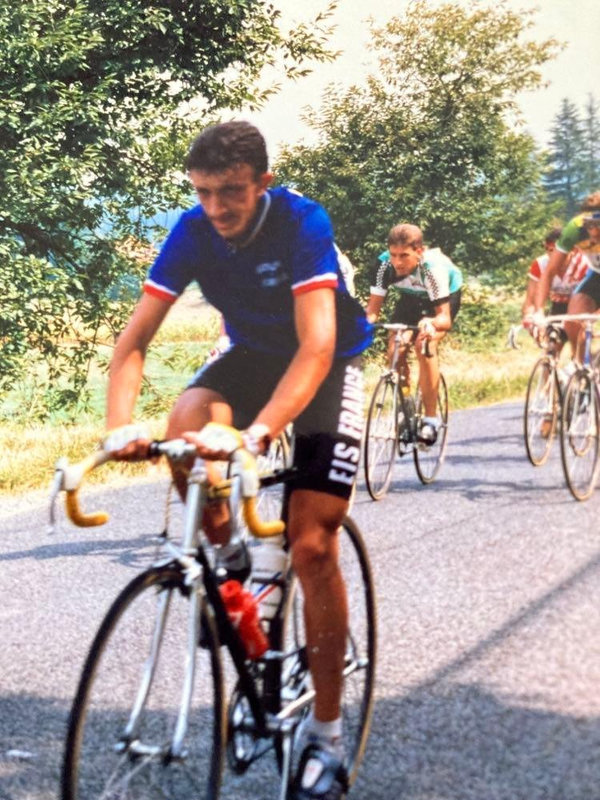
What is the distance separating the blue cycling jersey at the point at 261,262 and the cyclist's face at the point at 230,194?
60 millimetres

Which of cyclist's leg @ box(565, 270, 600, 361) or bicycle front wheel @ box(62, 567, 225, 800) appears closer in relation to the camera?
bicycle front wheel @ box(62, 567, 225, 800)

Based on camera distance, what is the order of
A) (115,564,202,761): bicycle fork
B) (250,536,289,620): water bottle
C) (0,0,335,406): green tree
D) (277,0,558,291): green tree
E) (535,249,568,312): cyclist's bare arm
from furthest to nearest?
(277,0,558,291): green tree < (0,0,335,406): green tree < (535,249,568,312): cyclist's bare arm < (250,536,289,620): water bottle < (115,564,202,761): bicycle fork

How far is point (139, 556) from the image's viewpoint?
6703mm

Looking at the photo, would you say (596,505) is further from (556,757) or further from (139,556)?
(556,757)

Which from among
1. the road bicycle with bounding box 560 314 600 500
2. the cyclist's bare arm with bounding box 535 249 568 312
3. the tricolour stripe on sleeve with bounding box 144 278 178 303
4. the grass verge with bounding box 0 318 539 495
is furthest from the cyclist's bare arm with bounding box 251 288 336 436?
the grass verge with bounding box 0 318 539 495

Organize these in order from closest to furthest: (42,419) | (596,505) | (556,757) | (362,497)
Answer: (556,757) → (596,505) → (362,497) → (42,419)

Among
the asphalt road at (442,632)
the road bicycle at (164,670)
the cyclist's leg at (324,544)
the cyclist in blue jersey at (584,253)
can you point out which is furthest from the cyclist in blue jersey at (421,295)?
→ the road bicycle at (164,670)

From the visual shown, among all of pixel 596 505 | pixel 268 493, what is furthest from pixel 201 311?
pixel 268 493

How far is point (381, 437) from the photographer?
836cm

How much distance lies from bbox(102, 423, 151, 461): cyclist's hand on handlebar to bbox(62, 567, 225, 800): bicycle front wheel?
0.23 meters

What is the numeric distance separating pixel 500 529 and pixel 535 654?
2636 mm

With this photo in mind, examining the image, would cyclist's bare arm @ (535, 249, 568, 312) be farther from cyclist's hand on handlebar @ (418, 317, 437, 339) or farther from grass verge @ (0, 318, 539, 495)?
grass verge @ (0, 318, 539, 495)

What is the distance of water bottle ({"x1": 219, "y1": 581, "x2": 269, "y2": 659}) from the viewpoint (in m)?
2.74

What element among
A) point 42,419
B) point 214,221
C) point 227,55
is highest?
point 227,55
